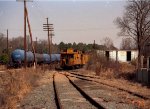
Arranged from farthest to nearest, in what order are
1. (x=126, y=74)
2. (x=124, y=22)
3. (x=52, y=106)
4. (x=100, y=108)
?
1. (x=124, y=22)
2. (x=126, y=74)
3. (x=52, y=106)
4. (x=100, y=108)

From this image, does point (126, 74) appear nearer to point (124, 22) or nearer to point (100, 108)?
point (100, 108)

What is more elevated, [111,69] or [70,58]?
[70,58]

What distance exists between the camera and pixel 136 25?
71562 mm

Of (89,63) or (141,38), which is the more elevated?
(141,38)

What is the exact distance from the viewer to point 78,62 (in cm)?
5844

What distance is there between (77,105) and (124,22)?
200ft

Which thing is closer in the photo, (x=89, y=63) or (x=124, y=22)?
(x=89, y=63)

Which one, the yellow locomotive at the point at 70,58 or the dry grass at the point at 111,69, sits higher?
the yellow locomotive at the point at 70,58

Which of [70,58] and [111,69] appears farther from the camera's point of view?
[70,58]

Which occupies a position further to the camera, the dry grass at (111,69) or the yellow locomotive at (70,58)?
the yellow locomotive at (70,58)

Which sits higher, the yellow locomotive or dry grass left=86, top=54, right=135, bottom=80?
the yellow locomotive

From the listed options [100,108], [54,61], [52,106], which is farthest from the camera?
[54,61]

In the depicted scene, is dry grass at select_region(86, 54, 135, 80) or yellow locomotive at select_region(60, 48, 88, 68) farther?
yellow locomotive at select_region(60, 48, 88, 68)

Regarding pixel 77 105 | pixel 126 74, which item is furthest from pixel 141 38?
pixel 77 105
